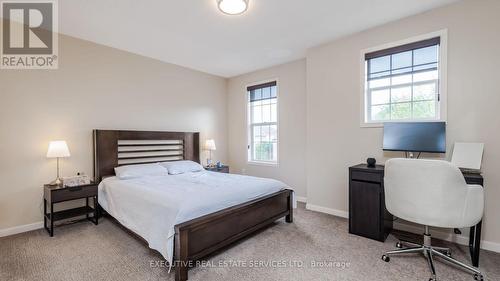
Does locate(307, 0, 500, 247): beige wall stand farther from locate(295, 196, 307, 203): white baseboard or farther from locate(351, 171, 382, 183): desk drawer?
locate(351, 171, 382, 183): desk drawer

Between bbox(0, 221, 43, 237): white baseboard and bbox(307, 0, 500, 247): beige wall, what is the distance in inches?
156

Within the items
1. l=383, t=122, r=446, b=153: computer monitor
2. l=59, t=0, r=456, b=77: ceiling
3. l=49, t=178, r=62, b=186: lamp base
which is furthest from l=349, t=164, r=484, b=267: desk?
l=49, t=178, r=62, b=186: lamp base

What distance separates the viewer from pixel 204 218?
87.3 inches

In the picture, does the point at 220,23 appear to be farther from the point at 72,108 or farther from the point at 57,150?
the point at 57,150

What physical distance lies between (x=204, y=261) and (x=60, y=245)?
1.75m

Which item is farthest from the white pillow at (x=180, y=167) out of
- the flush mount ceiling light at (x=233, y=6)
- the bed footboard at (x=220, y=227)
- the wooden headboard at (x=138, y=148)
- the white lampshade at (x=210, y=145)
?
the flush mount ceiling light at (x=233, y=6)

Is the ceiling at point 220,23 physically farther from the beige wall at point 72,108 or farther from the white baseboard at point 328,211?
the white baseboard at point 328,211

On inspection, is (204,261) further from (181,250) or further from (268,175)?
(268,175)

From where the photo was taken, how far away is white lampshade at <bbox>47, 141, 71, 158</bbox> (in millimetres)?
2967

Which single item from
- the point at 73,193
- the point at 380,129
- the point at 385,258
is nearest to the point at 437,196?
the point at 385,258

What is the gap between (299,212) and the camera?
3799mm

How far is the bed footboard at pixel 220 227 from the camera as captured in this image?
2008 millimetres

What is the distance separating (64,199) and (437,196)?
410cm

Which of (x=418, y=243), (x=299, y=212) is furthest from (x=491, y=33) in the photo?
(x=299, y=212)
